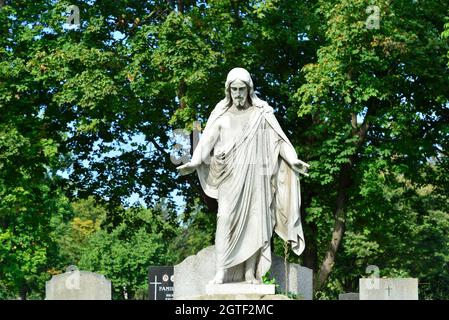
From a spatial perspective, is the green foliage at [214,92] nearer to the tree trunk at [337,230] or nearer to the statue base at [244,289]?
the tree trunk at [337,230]

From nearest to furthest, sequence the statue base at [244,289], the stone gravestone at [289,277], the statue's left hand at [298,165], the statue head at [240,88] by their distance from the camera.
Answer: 1. the statue base at [244,289]
2. the statue's left hand at [298,165]
3. the statue head at [240,88]
4. the stone gravestone at [289,277]

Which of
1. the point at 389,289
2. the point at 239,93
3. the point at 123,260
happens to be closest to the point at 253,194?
the point at 239,93

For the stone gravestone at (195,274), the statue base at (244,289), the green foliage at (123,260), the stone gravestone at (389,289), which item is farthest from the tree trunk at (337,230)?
the green foliage at (123,260)

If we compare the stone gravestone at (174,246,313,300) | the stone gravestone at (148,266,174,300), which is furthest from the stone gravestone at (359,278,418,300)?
the stone gravestone at (174,246,313,300)

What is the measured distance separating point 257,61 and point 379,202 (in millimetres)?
4409

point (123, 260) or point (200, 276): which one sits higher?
point (123, 260)

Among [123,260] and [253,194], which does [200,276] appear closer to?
[253,194]

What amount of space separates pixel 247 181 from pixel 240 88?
1.11 metres

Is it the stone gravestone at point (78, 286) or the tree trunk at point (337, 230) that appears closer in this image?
the stone gravestone at point (78, 286)

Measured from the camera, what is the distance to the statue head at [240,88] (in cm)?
1228

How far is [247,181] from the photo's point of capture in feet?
39.6

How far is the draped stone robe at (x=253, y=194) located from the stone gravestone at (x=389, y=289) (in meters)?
8.45
